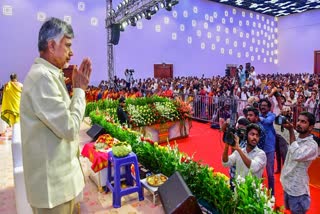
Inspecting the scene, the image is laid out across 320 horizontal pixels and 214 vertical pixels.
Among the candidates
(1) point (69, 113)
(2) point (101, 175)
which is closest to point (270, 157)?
(2) point (101, 175)

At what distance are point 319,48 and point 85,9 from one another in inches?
875

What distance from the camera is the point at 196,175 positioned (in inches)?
122

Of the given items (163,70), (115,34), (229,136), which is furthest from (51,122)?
(163,70)

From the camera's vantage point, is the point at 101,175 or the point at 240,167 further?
the point at 101,175

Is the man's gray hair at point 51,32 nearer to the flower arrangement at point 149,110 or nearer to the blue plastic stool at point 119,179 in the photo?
Result: the blue plastic stool at point 119,179

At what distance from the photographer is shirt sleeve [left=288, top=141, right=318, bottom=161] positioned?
2.83 metres

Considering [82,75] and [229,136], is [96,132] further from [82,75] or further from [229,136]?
[82,75]

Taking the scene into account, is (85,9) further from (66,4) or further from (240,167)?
(240,167)

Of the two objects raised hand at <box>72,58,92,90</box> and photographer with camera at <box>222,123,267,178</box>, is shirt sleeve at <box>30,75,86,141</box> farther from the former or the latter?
photographer with camera at <box>222,123,267,178</box>

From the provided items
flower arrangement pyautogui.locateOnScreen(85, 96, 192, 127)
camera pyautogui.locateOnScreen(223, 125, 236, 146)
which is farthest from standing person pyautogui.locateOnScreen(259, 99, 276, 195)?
flower arrangement pyautogui.locateOnScreen(85, 96, 192, 127)

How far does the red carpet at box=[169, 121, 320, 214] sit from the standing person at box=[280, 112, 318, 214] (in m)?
1.19

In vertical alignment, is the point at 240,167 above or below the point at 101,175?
above

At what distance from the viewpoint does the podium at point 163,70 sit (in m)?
20.1

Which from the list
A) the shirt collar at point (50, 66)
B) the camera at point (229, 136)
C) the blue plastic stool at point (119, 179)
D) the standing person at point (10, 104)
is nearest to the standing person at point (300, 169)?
the camera at point (229, 136)
